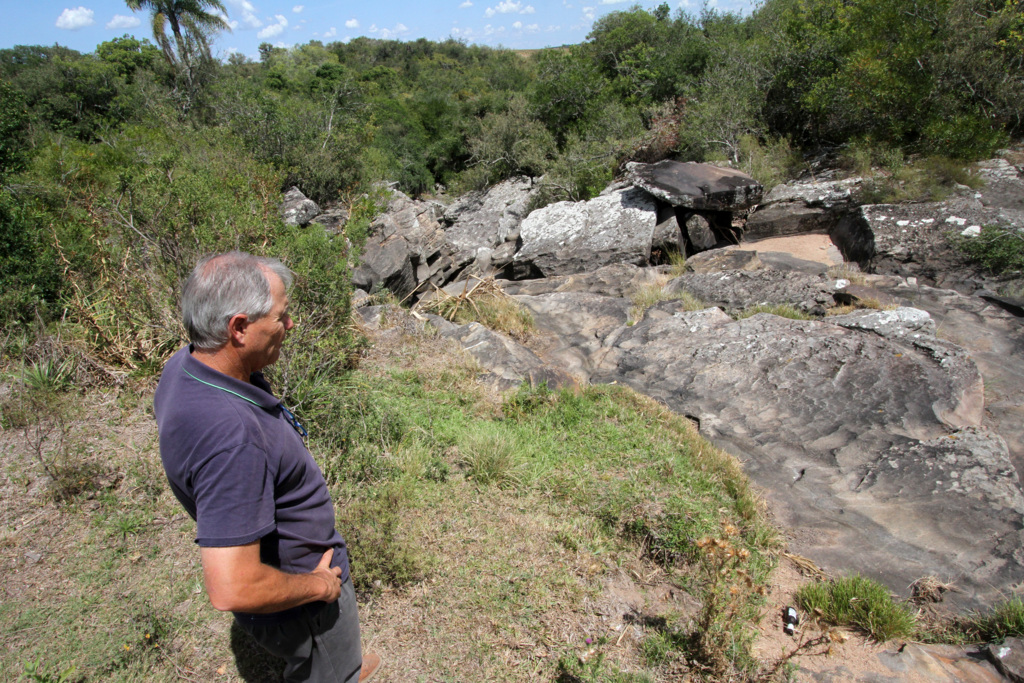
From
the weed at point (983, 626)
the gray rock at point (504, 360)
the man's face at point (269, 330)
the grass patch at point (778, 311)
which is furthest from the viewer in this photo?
the grass patch at point (778, 311)

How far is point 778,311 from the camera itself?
649cm

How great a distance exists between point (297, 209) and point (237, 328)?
9655mm

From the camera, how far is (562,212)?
36.6ft

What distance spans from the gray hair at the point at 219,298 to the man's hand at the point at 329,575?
0.67m

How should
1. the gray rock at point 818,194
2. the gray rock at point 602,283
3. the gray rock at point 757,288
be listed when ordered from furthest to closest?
1. the gray rock at point 818,194
2. the gray rock at point 602,283
3. the gray rock at point 757,288

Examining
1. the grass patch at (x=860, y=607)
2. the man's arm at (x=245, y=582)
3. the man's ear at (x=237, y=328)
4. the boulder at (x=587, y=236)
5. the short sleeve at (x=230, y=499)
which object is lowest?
the grass patch at (x=860, y=607)

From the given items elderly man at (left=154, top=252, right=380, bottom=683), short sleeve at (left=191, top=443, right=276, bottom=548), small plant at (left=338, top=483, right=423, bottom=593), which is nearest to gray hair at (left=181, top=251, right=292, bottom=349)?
elderly man at (left=154, top=252, right=380, bottom=683)

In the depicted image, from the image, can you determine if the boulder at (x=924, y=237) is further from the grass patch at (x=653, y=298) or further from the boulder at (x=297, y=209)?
the boulder at (x=297, y=209)

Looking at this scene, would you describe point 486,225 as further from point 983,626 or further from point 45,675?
point 45,675

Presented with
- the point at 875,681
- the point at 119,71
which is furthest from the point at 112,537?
the point at 119,71

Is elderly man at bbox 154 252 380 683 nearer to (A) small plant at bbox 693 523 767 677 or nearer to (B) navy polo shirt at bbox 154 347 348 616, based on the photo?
(B) navy polo shirt at bbox 154 347 348 616

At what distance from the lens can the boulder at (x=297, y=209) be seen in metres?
9.88

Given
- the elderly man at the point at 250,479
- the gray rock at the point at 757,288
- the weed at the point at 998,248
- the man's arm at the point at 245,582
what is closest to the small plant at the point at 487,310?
the gray rock at the point at 757,288

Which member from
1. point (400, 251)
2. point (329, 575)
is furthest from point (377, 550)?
point (400, 251)
